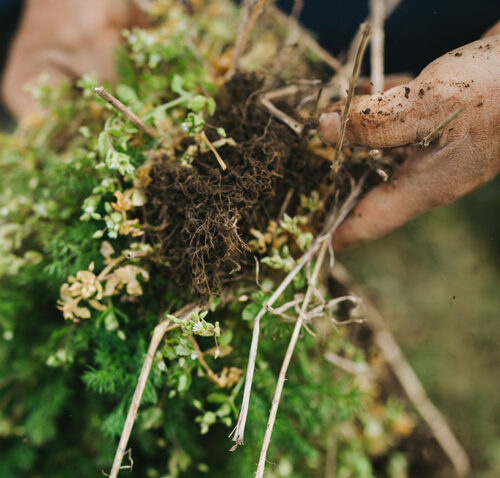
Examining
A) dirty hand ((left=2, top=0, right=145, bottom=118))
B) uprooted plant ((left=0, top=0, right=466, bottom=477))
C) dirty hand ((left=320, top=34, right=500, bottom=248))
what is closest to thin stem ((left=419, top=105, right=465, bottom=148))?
dirty hand ((left=320, top=34, right=500, bottom=248))

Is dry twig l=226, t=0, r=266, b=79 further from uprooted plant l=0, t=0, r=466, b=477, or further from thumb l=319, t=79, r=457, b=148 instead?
thumb l=319, t=79, r=457, b=148

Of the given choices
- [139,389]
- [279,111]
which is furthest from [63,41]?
[139,389]

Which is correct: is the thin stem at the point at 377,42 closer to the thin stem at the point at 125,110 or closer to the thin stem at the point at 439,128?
the thin stem at the point at 439,128

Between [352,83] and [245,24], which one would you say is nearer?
[352,83]

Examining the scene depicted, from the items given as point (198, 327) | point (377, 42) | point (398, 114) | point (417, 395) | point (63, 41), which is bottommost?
point (417, 395)

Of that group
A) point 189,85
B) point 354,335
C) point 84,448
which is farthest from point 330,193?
point 84,448

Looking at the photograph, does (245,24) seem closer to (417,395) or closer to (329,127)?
(329,127)
